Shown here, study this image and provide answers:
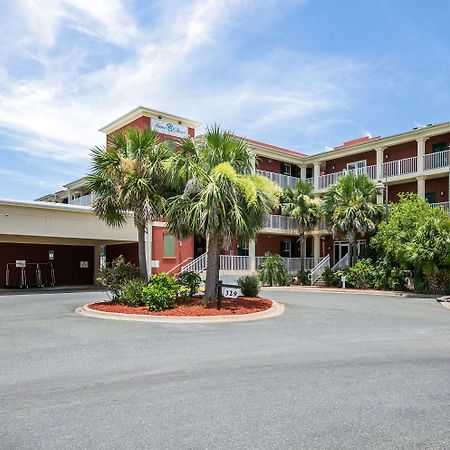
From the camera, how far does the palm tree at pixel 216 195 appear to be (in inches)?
Result: 561

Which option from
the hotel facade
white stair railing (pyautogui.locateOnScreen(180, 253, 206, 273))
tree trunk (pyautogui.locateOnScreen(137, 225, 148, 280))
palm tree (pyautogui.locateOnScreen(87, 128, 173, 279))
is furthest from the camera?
white stair railing (pyautogui.locateOnScreen(180, 253, 206, 273))

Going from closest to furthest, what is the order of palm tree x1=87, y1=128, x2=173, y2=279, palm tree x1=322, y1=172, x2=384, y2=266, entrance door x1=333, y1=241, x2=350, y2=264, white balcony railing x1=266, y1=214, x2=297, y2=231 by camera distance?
palm tree x1=87, y1=128, x2=173, y2=279 < palm tree x1=322, y1=172, x2=384, y2=266 < white balcony railing x1=266, y1=214, x2=297, y2=231 < entrance door x1=333, y1=241, x2=350, y2=264

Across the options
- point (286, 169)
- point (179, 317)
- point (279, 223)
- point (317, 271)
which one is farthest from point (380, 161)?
point (179, 317)

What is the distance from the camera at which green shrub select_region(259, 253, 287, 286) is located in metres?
29.5

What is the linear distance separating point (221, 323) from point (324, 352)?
177 inches

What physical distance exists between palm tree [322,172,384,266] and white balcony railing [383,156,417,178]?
3157 mm

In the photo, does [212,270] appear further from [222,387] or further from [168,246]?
[168,246]

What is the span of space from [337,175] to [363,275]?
9.54m

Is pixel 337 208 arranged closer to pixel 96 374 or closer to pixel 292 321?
pixel 292 321

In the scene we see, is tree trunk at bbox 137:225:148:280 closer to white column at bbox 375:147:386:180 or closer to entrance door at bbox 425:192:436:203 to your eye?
white column at bbox 375:147:386:180

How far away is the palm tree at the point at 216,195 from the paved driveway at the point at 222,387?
12.6 feet

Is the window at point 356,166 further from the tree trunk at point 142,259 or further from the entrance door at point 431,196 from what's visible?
the tree trunk at point 142,259

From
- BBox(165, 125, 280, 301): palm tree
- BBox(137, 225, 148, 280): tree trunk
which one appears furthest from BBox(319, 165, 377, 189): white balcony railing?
BBox(137, 225, 148, 280): tree trunk

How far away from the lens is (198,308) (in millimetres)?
14258
